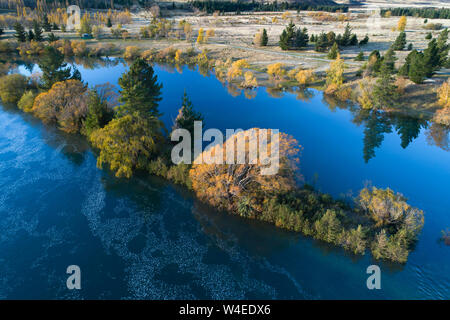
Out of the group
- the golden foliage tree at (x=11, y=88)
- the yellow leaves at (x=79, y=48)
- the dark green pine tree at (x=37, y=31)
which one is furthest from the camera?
the dark green pine tree at (x=37, y=31)

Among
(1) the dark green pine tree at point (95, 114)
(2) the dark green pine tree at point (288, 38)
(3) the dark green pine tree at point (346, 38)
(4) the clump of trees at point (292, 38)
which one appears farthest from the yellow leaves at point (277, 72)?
(1) the dark green pine tree at point (95, 114)

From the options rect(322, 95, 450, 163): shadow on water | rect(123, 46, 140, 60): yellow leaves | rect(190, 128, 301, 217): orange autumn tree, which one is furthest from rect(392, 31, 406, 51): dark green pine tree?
rect(123, 46, 140, 60): yellow leaves

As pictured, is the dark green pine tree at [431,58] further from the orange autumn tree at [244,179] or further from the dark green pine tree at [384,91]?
the orange autumn tree at [244,179]

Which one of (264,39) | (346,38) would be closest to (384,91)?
(346,38)

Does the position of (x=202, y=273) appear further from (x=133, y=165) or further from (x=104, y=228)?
(x=133, y=165)

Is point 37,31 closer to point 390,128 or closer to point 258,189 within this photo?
point 258,189

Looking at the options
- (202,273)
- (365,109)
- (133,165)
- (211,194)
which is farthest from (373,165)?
(133,165)
